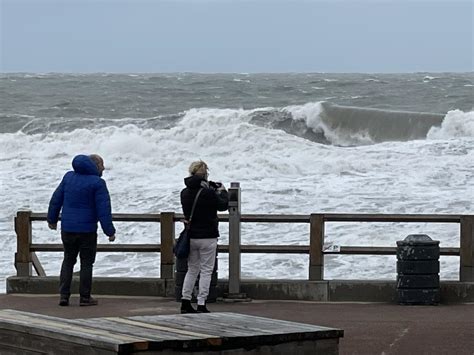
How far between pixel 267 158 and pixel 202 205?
18988mm

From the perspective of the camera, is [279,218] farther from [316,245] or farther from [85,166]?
[85,166]

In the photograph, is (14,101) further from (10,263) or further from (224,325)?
(224,325)

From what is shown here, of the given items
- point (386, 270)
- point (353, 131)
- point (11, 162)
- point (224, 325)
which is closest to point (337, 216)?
point (386, 270)

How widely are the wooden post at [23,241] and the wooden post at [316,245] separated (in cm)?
320

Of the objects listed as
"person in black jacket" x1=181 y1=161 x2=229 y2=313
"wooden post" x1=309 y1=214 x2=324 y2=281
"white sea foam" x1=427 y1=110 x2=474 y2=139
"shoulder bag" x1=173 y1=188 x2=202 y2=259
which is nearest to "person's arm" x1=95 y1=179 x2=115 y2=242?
"shoulder bag" x1=173 y1=188 x2=202 y2=259

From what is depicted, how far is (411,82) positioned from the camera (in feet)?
218

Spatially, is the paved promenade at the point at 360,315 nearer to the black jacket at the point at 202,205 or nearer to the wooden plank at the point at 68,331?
the black jacket at the point at 202,205

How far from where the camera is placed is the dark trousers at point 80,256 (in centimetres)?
1205

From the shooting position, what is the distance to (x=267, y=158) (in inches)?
1192

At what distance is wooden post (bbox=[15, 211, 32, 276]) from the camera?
1302 cm

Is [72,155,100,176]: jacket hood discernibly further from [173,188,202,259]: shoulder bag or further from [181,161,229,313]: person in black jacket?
[173,188,202,259]: shoulder bag

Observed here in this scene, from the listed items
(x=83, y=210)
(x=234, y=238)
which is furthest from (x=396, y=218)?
(x=83, y=210)

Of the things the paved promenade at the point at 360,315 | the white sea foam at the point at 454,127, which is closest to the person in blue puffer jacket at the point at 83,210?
the paved promenade at the point at 360,315

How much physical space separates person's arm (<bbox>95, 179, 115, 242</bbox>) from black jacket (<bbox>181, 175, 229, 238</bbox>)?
876 mm
